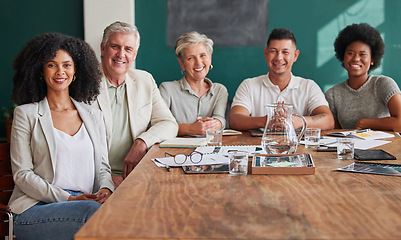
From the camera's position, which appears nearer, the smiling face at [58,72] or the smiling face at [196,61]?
the smiling face at [58,72]

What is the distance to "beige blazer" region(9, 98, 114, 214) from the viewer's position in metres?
1.81

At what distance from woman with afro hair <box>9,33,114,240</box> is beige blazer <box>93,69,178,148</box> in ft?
0.79

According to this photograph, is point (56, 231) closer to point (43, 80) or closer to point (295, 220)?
point (43, 80)

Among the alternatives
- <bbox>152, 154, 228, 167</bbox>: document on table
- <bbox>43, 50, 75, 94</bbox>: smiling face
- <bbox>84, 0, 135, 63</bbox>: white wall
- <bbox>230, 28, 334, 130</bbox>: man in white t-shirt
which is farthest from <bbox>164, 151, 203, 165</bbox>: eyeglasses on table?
<bbox>84, 0, 135, 63</bbox>: white wall

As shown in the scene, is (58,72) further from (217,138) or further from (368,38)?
(368,38)

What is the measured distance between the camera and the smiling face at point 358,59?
10.5ft

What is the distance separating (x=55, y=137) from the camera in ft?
6.37

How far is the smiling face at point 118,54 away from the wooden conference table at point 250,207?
1.17 meters

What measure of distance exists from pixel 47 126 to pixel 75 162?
0.21 m

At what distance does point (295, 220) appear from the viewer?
1067 mm

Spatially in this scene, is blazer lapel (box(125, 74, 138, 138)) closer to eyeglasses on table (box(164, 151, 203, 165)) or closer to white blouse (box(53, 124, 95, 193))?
white blouse (box(53, 124, 95, 193))

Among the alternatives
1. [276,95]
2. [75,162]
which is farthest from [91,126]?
[276,95]

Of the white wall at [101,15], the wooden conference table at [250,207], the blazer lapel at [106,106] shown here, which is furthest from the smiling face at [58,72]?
the white wall at [101,15]

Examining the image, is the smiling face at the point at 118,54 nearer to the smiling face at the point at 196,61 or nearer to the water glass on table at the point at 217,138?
the smiling face at the point at 196,61
